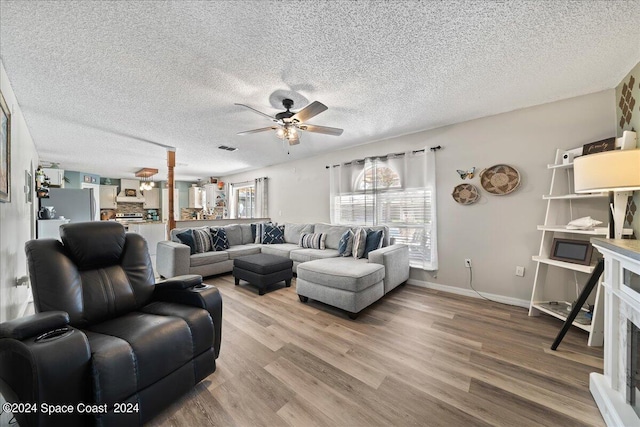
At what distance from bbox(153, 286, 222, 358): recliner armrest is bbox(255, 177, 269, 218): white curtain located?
14.8 ft

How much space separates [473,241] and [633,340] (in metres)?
1.96

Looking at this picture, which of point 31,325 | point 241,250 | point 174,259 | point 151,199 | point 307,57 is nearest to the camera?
point 31,325

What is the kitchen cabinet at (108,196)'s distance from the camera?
7832 mm

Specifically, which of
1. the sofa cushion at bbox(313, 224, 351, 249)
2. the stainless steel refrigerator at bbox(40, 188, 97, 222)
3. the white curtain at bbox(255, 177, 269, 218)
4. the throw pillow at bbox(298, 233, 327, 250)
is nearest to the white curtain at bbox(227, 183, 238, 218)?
the white curtain at bbox(255, 177, 269, 218)

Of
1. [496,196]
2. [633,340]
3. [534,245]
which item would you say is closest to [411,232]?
[496,196]

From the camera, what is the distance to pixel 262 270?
3.26 m

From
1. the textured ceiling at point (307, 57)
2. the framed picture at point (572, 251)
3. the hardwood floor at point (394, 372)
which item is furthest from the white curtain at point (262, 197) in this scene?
the framed picture at point (572, 251)

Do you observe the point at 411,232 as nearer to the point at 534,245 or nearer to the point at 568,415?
the point at 534,245

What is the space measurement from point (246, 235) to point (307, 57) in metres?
4.02

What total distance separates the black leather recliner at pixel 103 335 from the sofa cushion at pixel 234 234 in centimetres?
299

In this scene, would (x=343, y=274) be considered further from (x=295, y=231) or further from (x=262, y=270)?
(x=295, y=231)

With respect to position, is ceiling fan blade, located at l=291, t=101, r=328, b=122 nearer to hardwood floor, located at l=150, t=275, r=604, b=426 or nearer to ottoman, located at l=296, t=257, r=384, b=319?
ottoman, located at l=296, t=257, r=384, b=319

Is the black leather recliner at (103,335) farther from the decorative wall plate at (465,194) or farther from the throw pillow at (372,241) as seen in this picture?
the decorative wall plate at (465,194)

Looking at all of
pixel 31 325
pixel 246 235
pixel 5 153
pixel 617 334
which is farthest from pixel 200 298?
pixel 246 235
